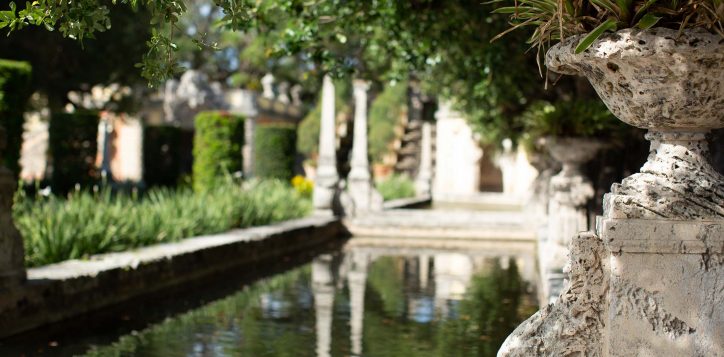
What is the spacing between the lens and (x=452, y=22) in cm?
913

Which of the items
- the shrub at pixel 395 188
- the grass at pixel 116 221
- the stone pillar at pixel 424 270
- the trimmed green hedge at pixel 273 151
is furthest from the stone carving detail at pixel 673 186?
the shrub at pixel 395 188

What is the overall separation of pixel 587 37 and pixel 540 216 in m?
12.8

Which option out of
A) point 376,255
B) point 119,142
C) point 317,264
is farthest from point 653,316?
point 119,142

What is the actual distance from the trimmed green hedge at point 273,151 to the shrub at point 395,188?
3047 millimetres

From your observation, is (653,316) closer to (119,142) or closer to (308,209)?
(308,209)

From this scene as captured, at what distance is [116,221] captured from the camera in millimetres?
10086

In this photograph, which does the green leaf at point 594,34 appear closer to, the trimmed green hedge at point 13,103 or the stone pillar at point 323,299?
the stone pillar at point 323,299

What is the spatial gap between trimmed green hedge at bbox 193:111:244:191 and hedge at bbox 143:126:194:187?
3908mm

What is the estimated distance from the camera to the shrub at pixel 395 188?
25938 mm

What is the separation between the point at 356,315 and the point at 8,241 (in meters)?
2.86

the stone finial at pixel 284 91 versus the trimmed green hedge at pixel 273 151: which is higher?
the stone finial at pixel 284 91

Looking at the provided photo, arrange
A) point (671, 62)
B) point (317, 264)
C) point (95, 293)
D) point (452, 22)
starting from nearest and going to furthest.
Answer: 1. point (671, 62)
2. point (95, 293)
3. point (452, 22)
4. point (317, 264)

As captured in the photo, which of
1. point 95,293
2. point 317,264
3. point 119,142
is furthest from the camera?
point 119,142

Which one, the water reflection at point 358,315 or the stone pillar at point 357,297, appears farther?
the stone pillar at point 357,297
